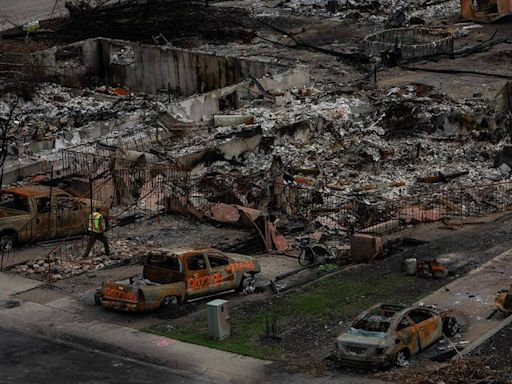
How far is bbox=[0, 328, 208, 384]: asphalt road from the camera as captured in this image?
19281mm

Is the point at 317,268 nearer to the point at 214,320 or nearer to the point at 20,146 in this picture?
the point at 214,320

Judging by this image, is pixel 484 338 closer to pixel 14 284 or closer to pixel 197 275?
pixel 197 275

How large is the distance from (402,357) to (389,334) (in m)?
0.50

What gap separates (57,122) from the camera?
38.7 metres

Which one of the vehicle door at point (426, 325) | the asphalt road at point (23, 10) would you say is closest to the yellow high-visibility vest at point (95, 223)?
the vehicle door at point (426, 325)

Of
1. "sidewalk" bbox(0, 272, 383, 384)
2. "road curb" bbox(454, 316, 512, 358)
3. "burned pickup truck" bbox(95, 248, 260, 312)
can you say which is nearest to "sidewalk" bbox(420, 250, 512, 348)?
"road curb" bbox(454, 316, 512, 358)

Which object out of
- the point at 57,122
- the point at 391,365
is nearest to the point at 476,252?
the point at 391,365

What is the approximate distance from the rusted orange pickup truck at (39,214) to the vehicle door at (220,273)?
550 centimetres

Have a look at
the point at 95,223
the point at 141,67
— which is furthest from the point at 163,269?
the point at 141,67

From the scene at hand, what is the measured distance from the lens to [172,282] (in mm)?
22719

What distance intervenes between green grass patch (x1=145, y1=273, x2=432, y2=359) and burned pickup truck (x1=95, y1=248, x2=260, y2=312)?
2.49ft

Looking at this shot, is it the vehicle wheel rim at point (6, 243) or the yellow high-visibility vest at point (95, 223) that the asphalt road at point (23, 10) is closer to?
the vehicle wheel rim at point (6, 243)

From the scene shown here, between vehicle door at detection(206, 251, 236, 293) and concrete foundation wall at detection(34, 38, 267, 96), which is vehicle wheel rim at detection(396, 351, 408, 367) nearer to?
vehicle door at detection(206, 251, 236, 293)

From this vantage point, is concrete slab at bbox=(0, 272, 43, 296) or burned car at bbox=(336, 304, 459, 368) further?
concrete slab at bbox=(0, 272, 43, 296)
